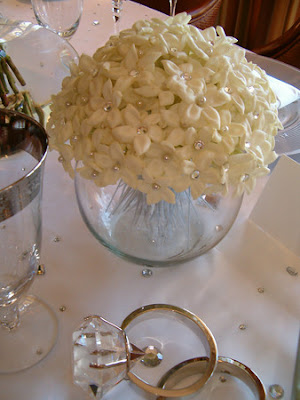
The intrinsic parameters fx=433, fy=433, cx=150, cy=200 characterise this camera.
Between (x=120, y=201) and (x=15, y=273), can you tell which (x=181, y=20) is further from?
(x=15, y=273)

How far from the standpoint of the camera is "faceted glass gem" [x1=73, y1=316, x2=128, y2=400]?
37 centimetres

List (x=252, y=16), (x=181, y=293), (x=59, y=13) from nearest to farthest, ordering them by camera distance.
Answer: (x=181, y=293) → (x=59, y=13) → (x=252, y=16)

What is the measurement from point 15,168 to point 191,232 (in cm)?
22

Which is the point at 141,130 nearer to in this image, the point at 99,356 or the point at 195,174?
the point at 195,174

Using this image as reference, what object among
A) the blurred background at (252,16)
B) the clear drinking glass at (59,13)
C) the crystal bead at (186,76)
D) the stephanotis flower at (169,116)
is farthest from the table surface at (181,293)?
the blurred background at (252,16)

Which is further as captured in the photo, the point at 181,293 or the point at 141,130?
the point at 181,293

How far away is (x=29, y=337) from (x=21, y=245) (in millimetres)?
117

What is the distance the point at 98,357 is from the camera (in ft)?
1.24

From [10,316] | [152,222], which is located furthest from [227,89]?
[10,316]

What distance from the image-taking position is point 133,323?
451 millimetres

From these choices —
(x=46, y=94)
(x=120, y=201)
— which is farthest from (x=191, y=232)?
(x=46, y=94)

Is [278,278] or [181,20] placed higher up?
[181,20]

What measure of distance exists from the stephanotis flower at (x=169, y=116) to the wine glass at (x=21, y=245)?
1.6 inches

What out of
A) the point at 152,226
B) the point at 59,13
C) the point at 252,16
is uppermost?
the point at 59,13
